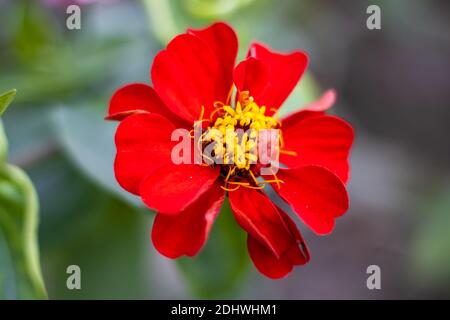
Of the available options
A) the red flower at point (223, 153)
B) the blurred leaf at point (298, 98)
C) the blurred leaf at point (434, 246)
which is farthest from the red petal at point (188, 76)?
the blurred leaf at point (434, 246)

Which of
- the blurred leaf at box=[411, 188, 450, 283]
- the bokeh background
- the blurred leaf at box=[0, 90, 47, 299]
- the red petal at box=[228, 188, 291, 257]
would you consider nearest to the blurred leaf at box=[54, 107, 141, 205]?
the bokeh background

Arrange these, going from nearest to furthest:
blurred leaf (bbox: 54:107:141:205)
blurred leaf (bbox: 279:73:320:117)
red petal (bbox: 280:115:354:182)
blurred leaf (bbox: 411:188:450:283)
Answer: red petal (bbox: 280:115:354:182) < blurred leaf (bbox: 54:107:141:205) < blurred leaf (bbox: 279:73:320:117) < blurred leaf (bbox: 411:188:450:283)

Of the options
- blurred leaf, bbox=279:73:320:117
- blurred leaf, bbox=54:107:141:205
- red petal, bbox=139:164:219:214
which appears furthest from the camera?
blurred leaf, bbox=279:73:320:117

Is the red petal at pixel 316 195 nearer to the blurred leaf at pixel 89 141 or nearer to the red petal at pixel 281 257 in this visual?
the red petal at pixel 281 257

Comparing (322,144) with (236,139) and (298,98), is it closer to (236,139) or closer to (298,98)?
(236,139)

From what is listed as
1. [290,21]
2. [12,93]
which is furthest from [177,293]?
[12,93]

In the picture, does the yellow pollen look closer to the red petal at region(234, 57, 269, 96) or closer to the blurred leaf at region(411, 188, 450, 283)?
the red petal at region(234, 57, 269, 96)

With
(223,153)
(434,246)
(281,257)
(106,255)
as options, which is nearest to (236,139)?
(223,153)
